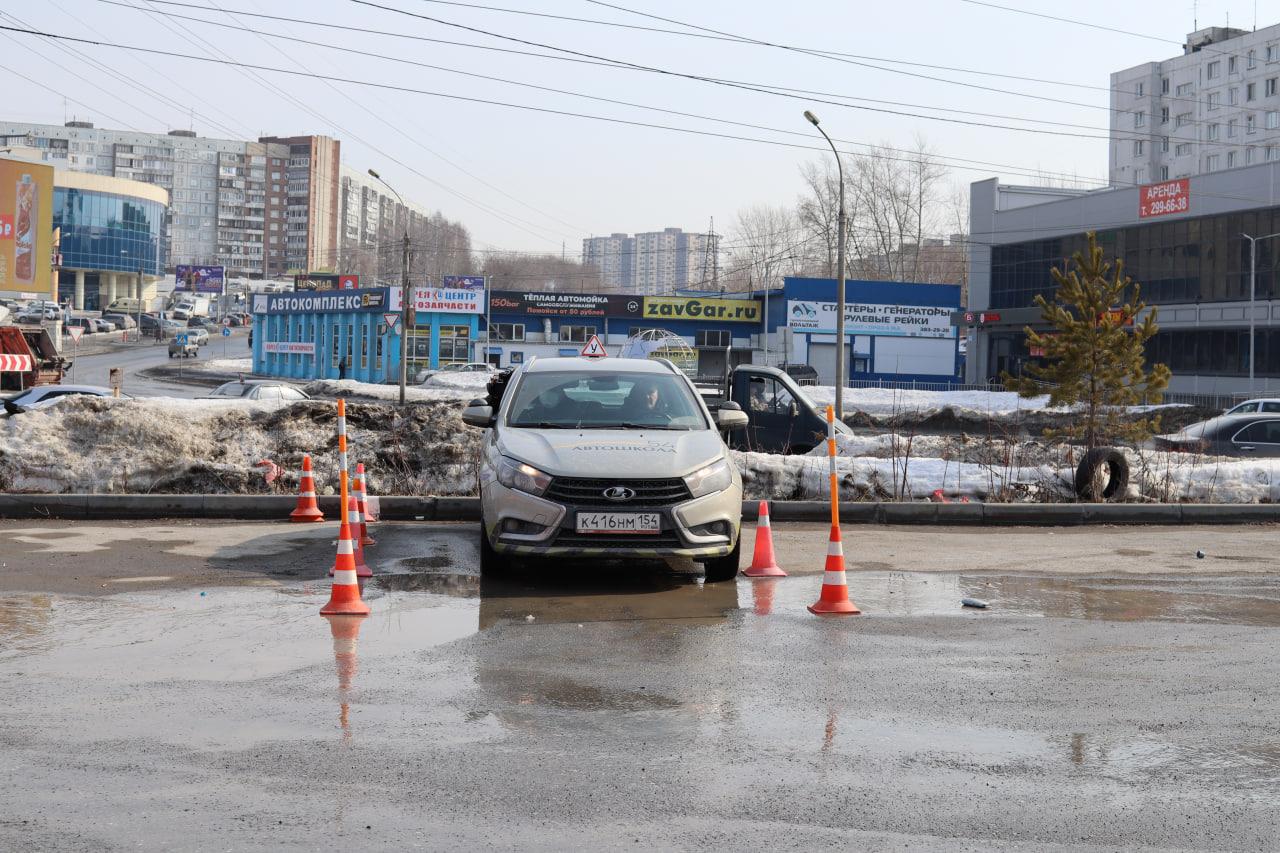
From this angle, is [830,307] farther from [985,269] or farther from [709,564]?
[709,564]

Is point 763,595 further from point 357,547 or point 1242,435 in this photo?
point 1242,435

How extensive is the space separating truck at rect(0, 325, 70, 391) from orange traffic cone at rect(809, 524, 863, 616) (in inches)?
1344

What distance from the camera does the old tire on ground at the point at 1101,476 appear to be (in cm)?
1489

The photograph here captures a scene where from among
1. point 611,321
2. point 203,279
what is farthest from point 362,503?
point 203,279

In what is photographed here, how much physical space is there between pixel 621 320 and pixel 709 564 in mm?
58863

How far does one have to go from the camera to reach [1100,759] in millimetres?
5254

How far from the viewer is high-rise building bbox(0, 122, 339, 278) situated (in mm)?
182000

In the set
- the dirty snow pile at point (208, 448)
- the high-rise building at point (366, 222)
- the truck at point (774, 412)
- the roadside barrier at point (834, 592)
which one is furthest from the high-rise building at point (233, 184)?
the roadside barrier at point (834, 592)

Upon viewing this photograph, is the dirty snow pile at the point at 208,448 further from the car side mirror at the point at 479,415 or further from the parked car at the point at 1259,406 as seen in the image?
the parked car at the point at 1259,406

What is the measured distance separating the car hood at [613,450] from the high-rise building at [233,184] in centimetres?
17801

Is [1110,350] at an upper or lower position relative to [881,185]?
lower

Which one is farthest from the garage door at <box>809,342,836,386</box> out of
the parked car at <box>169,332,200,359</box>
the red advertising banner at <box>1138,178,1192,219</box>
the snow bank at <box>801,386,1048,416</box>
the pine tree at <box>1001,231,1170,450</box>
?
the pine tree at <box>1001,231,1170,450</box>

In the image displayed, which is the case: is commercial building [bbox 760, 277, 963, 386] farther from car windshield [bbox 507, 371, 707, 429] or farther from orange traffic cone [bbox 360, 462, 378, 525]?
car windshield [bbox 507, 371, 707, 429]

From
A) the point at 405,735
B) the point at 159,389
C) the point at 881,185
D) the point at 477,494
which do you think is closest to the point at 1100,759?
the point at 405,735
